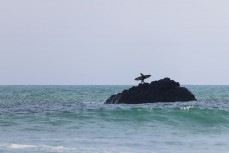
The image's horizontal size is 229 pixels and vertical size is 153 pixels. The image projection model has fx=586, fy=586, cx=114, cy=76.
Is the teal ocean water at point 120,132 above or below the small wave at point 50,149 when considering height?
above

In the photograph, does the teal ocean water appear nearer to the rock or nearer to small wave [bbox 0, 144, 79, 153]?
small wave [bbox 0, 144, 79, 153]

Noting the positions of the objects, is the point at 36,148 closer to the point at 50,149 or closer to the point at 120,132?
the point at 50,149

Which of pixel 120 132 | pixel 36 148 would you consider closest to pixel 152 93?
pixel 120 132

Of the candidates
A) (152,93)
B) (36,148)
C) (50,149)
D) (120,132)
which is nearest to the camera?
(50,149)

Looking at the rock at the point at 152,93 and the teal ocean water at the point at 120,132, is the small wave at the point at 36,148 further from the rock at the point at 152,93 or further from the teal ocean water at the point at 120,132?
the rock at the point at 152,93

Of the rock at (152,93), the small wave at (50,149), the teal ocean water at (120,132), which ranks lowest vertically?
the small wave at (50,149)

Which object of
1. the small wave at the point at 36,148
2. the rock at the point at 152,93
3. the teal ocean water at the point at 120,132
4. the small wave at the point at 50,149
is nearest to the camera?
the small wave at the point at 50,149

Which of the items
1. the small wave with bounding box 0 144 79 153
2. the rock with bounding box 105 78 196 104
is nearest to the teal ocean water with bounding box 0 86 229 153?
the small wave with bounding box 0 144 79 153

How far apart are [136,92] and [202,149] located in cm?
3197

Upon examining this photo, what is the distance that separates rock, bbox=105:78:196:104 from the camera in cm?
5469

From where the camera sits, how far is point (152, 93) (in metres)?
55.6

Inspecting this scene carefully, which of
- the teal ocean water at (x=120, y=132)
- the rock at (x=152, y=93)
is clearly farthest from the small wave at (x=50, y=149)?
the rock at (x=152, y=93)

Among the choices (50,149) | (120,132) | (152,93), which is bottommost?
(50,149)

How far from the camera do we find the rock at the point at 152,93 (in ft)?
179
